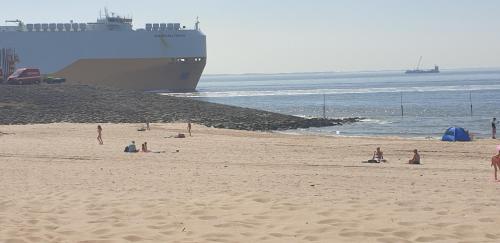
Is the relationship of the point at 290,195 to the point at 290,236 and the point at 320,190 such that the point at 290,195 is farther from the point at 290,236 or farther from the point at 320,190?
the point at 290,236

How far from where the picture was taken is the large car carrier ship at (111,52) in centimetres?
8394

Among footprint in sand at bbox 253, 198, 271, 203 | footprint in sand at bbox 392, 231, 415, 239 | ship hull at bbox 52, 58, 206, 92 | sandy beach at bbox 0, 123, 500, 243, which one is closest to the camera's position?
footprint in sand at bbox 392, 231, 415, 239

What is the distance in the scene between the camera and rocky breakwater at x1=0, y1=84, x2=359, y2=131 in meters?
39.0

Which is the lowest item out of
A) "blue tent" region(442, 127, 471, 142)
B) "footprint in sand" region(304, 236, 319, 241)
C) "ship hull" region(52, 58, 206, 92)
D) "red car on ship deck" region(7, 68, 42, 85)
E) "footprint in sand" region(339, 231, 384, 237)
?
"footprint in sand" region(304, 236, 319, 241)

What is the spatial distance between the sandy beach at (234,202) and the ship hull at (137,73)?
71441 mm

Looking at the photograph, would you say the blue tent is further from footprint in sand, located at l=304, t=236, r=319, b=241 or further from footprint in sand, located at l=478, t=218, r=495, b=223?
footprint in sand, located at l=304, t=236, r=319, b=241

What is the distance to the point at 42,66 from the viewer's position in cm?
8438

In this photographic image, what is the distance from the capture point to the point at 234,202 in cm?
818

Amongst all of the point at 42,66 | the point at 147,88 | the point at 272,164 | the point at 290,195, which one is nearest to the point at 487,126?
the point at 272,164

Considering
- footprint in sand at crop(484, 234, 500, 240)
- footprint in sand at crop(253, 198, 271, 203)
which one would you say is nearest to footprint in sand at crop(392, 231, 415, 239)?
footprint in sand at crop(484, 234, 500, 240)

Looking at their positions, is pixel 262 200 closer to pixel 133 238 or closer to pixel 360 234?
pixel 360 234

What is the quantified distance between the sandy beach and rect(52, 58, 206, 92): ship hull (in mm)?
71441

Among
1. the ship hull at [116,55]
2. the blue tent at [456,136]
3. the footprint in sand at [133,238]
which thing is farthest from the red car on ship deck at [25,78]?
the footprint in sand at [133,238]

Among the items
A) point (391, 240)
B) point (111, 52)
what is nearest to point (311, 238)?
point (391, 240)
